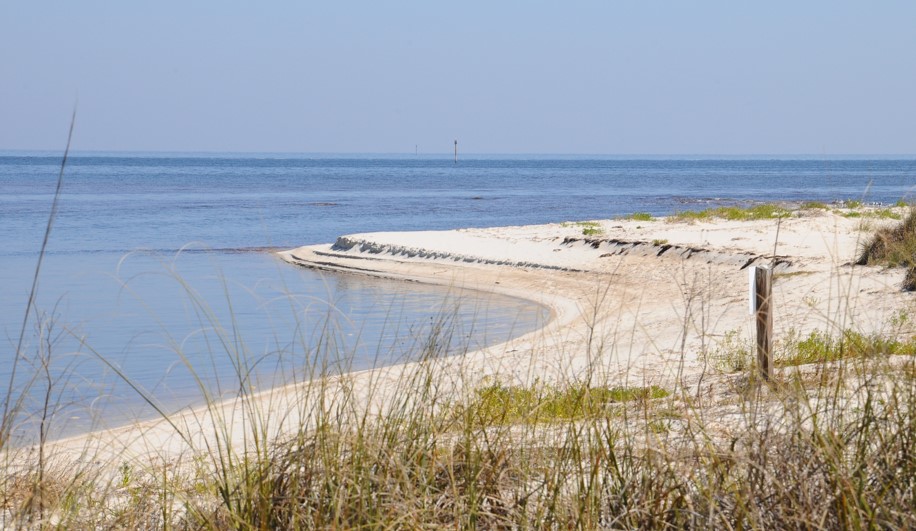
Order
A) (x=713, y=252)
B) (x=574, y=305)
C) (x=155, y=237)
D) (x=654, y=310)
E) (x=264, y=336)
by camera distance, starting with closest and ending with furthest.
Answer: (x=264, y=336)
(x=654, y=310)
(x=574, y=305)
(x=713, y=252)
(x=155, y=237)

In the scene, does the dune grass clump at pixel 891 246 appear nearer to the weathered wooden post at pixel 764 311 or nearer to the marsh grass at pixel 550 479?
the weathered wooden post at pixel 764 311

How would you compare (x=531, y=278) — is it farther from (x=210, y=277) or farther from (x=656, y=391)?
(x=656, y=391)

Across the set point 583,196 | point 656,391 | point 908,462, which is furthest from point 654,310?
point 583,196

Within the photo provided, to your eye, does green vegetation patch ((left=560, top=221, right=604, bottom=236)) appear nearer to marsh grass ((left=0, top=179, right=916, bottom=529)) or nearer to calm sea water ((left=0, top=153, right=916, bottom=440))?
calm sea water ((left=0, top=153, right=916, bottom=440))

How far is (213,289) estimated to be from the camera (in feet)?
59.6

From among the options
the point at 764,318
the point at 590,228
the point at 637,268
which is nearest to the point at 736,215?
the point at 590,228

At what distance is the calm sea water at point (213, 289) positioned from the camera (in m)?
7.22

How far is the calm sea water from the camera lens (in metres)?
7.22

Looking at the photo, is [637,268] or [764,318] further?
[637,268]

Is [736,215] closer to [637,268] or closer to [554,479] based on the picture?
[637,268]

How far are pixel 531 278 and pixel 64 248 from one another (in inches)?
588

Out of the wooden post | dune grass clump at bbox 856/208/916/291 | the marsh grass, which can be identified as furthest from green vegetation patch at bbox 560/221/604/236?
the marsh grass

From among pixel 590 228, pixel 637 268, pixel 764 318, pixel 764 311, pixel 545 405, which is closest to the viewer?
pixel 545 405

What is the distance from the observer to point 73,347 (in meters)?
10.9
